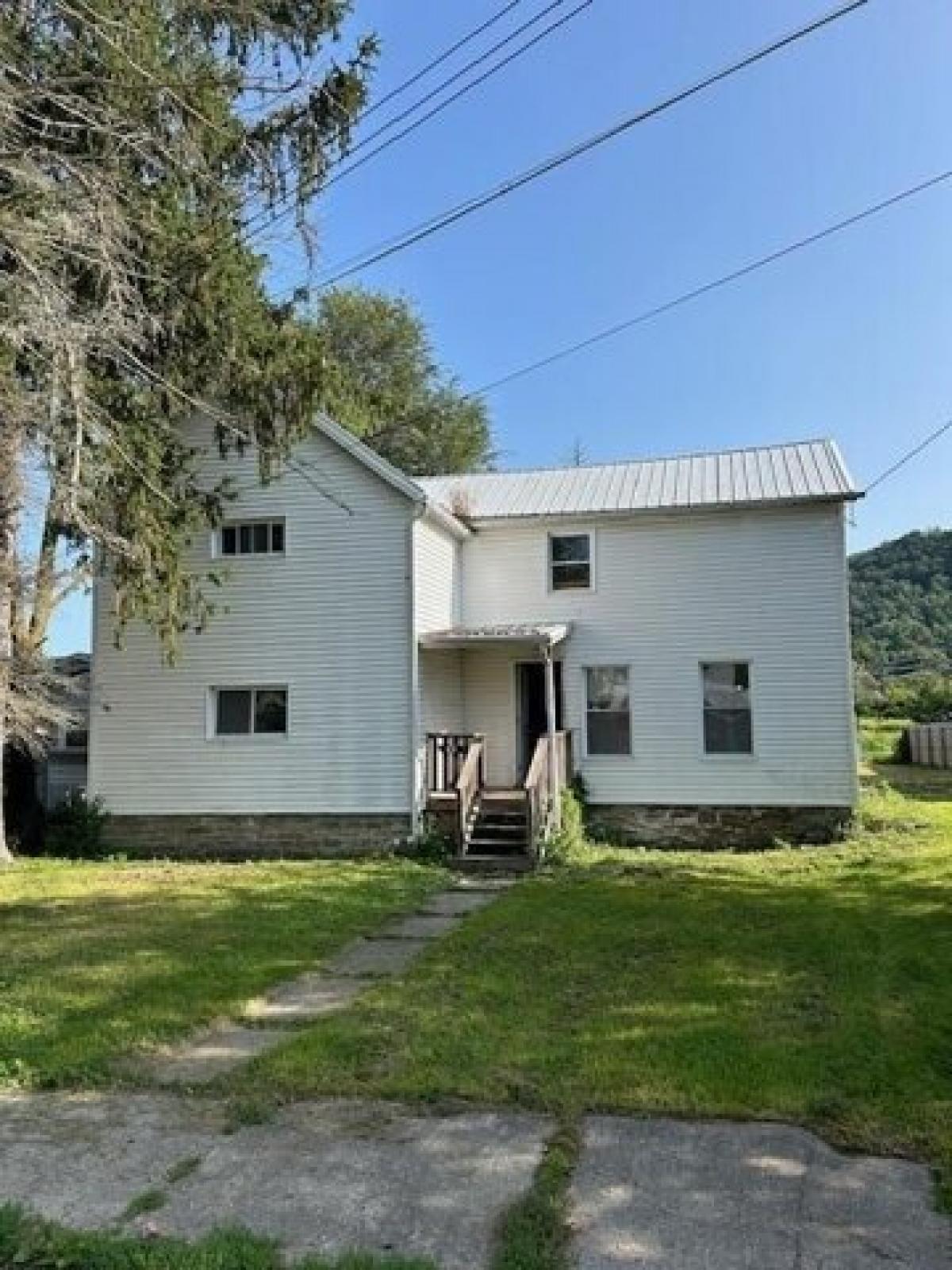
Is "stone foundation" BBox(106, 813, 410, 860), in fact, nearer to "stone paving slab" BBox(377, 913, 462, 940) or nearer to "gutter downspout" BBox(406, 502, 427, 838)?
"gutter downspout" BBox(406, 502, 427, 838)

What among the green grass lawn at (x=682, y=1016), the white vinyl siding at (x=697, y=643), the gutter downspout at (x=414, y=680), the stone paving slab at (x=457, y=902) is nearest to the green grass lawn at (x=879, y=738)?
the white vinyl siding at (x=697, y=643)

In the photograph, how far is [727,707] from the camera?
16047mm

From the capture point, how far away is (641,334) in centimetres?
1662

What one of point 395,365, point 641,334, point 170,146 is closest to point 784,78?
point 170,146

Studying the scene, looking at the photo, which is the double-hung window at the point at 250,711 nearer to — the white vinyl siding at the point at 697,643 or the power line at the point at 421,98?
the white vinyl siding at the point at 697,643

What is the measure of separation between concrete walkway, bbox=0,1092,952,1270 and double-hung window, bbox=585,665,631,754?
11958 millimetres

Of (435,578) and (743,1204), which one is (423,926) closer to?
(743,1204)

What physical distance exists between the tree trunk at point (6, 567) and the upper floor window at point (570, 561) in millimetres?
8176

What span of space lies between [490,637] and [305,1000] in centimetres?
839

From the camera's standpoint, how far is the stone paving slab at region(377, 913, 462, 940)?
30.3 feet

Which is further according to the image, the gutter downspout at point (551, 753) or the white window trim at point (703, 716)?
the white window trim at point (703, 716)

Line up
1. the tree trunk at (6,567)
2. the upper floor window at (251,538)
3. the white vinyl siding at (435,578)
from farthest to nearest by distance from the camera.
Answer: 1. the upper floor window at (251,538)
2. the white vinyl siding at (435,578)
3. the tree trunk at (6,567)

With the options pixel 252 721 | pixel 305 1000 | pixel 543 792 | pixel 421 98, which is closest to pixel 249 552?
pixel 252 721

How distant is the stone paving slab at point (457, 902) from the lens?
10539mm
